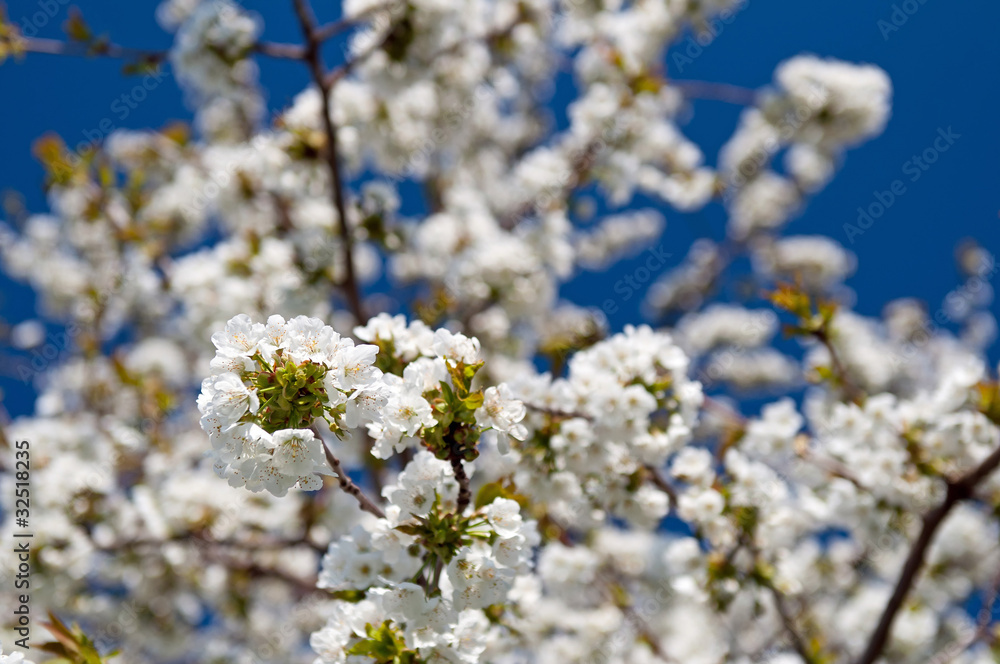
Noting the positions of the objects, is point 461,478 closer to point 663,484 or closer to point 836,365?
point 663,484

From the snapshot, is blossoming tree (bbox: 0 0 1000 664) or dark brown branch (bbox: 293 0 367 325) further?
dark brown branch (bbox: 293 0 367 325)

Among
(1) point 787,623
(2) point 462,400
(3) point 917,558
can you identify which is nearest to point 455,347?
(2) point 462,400

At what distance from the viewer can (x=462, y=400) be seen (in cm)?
190

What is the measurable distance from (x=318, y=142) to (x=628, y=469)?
10.7 feet

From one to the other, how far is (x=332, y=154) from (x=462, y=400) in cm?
309

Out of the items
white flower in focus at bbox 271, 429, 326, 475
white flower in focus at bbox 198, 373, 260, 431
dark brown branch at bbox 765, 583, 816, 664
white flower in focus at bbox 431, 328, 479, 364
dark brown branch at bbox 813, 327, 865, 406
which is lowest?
dark brown branch at bbox 765, 583, 816, 664

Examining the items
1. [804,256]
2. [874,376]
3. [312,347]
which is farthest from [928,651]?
[312,347]

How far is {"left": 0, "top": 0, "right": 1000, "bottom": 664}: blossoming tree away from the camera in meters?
1.99

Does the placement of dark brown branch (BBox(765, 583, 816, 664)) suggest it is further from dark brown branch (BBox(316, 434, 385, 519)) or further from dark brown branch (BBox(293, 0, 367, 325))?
dark brown branch (BBox(293, 0, 367, 325))

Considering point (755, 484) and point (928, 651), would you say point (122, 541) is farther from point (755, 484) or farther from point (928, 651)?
point (928, 651)

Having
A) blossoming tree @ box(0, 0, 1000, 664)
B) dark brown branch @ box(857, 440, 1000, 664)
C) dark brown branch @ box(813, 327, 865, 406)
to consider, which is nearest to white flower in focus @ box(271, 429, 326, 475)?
blossoming tree @ box(0, 0, 1000, 664)

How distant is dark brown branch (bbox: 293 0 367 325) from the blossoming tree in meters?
0.02

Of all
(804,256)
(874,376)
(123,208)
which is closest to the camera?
(123,208)

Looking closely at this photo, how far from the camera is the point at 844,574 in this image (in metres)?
6.32
